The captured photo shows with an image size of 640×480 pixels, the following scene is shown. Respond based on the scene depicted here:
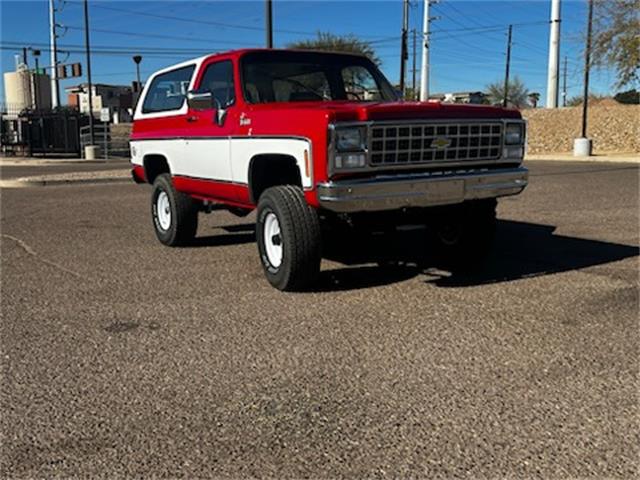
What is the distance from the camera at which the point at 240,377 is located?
3.86 metres

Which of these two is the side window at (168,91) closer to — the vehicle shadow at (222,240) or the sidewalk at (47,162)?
the vehicle shadow at (222,240)

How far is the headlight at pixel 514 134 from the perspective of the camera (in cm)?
595

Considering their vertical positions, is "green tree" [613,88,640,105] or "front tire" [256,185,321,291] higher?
"green tree" [613,88,640,105]

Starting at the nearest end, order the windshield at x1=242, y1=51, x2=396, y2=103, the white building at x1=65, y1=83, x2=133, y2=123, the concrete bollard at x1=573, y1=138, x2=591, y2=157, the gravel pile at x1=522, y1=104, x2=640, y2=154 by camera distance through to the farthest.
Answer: the windshield at x1=242, y1=51, x2=396, y2=103 < the concrete bollard at x1=573, y1=138, x2=591, y2=157 < the gravel pile at x1=522, y1=104, x2=640, y2=154 < the white building at x1=65, y1=83, x2=133, y2=123

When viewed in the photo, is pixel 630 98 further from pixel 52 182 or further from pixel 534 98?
pixel 52 182

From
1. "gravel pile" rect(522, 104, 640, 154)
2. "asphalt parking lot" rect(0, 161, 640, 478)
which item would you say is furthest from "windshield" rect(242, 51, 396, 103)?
"gravel pile" rect(522, 104, 640, 154)

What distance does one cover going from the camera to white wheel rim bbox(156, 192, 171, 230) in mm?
8125

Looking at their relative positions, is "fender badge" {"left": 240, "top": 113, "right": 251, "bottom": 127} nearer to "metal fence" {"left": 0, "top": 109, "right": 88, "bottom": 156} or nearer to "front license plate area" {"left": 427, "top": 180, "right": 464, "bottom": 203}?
"front license plate area" {"left": 427, "top": 180, "right": 464, "bottom": 203}

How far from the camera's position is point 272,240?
19.5ft

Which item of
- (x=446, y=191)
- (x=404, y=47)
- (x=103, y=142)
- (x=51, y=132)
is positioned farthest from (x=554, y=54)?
(x=446, y=191)

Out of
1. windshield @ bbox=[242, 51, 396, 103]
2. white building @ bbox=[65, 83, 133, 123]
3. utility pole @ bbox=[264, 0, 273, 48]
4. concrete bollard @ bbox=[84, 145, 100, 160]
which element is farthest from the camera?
white building @ bbox=[65, 83, 133, 123]

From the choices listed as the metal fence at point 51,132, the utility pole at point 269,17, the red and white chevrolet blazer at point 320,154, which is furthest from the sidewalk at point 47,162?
the red and white chevrolet blazer at point 320,154

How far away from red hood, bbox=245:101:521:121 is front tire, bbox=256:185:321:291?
75 centimetres

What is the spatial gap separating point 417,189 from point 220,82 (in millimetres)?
2591
